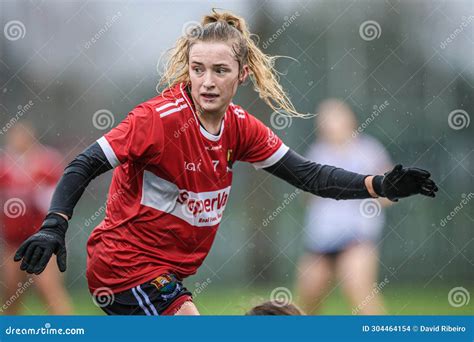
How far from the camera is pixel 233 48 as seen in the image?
12.7 ft

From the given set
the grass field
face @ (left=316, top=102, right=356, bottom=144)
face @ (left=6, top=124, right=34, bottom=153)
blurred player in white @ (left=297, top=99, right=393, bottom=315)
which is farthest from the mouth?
the grass field

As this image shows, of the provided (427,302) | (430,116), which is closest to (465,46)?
(430,116)

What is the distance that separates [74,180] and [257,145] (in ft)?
3.41

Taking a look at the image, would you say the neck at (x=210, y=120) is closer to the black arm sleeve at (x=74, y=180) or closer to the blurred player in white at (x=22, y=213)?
the black arm sleeve at (x=74, y=180)

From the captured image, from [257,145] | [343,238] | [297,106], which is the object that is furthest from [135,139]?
[297,106]

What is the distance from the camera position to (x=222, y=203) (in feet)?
12.9

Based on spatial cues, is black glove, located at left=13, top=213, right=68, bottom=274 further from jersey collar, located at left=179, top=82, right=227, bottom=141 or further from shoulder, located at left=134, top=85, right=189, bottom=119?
jersey collar, located at left=179, top=82, right=227, bottom=141

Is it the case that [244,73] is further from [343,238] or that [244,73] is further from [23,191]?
[23,191]

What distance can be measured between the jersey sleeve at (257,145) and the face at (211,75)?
0.86 feet

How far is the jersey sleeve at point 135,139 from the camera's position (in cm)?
358

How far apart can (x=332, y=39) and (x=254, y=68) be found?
199 inches

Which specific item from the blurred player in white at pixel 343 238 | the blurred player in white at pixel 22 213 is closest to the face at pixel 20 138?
the blurred player in white at pixel 22 213

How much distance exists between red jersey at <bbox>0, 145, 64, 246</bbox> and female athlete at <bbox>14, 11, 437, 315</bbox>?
295 cm

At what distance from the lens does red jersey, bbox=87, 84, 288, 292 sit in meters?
3.68
